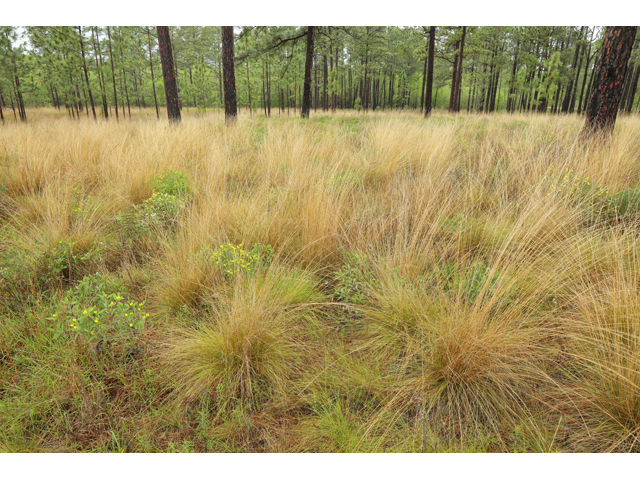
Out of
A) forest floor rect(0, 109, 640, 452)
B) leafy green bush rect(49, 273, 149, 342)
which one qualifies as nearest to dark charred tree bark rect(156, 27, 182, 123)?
forest floor rect(0, 109, 640, 452)

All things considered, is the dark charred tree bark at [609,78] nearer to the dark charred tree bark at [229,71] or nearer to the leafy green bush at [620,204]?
the leafy green bush at [620,204]

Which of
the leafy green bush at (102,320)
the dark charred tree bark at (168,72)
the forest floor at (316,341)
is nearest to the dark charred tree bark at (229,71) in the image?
the dark charred tree bark at (168,72)

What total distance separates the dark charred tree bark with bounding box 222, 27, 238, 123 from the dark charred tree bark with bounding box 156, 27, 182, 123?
140 cm

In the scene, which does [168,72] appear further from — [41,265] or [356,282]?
[356,282]

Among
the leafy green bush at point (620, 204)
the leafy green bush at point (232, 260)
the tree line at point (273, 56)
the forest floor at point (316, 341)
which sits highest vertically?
the tree line at point (273, 56)

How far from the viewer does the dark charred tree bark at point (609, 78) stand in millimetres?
4355

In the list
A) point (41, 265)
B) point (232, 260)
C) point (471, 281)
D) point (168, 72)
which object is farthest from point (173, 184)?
point (168, 72)

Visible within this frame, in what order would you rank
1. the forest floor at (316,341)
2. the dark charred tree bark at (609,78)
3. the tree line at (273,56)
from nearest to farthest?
the forest floor at (316,341)
the dark charred tree bark at (609,78)
the tree line at (273,56)

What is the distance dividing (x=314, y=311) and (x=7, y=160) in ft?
17.8

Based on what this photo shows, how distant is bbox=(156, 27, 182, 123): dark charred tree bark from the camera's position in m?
8.24

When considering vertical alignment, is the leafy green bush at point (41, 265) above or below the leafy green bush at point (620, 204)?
below

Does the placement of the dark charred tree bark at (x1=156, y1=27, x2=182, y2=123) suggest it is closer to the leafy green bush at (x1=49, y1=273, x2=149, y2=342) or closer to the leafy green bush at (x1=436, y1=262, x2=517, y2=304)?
the leafy green bush at (x1=49, y1=273, x2=149, y2=342)

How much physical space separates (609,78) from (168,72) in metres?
9.77

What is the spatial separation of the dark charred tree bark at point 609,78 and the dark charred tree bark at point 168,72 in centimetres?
924
